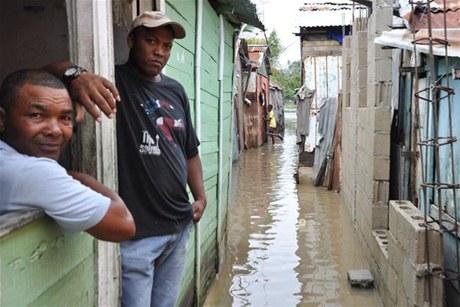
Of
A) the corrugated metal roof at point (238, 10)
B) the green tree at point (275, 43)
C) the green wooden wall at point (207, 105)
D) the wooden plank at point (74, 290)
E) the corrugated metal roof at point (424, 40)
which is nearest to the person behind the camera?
the wooden plank at point (74, 290)

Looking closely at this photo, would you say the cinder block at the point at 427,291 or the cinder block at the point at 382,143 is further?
the cinder block at the point at 382,143

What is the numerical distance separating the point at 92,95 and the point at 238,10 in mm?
4753

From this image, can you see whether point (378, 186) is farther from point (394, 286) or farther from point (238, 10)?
→ point (238, 10)

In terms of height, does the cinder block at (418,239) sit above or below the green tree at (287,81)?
below

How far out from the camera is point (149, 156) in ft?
9.41

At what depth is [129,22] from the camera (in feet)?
11.5

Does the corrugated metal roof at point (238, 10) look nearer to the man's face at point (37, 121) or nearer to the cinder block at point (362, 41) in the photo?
the cinder block at point (362, 41)

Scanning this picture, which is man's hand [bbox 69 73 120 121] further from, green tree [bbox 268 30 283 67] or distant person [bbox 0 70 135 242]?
green tree [bbox 268 30 283 67]

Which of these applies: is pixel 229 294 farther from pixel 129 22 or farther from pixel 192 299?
pixel 129 22

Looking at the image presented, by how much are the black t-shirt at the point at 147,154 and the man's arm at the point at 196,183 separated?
0.40 meters

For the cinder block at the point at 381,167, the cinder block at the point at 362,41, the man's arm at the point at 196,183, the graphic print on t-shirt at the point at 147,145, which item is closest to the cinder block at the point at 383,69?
the cinder block at the point at 381,167

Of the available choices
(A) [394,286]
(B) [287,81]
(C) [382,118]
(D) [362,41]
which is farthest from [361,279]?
(B) [287,81]

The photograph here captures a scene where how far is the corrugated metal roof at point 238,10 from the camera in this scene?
6190 mm

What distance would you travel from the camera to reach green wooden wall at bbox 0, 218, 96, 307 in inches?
67.0
